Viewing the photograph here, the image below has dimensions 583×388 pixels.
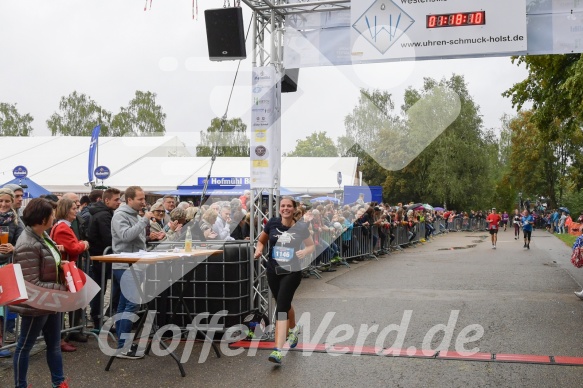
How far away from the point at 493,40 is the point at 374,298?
5255 mm

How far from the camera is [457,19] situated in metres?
7.81

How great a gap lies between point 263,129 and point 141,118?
63933 mm

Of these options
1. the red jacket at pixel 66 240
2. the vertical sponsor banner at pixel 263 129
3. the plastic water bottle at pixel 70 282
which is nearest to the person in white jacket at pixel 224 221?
the vertical sponsor banner at pixel 263 129

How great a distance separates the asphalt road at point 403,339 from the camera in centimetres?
582

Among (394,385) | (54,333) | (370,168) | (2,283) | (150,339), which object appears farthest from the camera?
(370,168)

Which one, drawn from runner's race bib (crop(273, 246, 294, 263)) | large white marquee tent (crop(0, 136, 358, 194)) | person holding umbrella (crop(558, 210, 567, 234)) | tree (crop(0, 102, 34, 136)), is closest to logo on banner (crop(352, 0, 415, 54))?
runner's race bib (crop(273, 246, 294, 263))

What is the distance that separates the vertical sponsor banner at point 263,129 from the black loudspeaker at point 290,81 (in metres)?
0.52

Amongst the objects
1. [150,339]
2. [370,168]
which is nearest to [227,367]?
[150,339]

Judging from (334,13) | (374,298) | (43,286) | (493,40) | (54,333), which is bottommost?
(374,298)

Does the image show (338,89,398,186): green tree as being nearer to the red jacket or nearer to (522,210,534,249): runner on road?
(522,210,534,249): runner on road

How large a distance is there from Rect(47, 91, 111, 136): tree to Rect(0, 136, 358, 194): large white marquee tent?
112 ft

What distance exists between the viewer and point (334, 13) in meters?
8.47

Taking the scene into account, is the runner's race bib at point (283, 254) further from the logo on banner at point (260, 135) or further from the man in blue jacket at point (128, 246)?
the logo on banner at point (260, 135)

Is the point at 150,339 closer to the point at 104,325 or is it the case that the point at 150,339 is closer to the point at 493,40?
the point at 104,325
